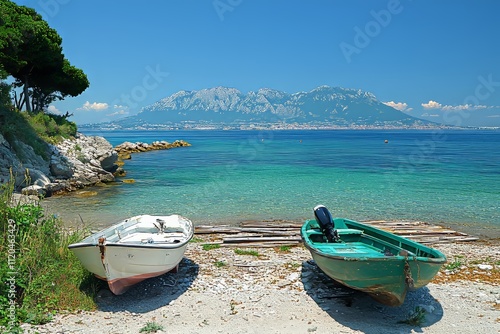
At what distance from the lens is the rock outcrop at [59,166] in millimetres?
20594

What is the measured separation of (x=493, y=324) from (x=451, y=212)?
12.4 m

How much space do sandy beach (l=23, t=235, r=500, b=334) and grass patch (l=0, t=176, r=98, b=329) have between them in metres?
0.33

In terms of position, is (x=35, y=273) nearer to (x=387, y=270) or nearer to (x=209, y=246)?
(x=209, y=246)

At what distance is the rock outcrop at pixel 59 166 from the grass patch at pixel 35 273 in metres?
9.08

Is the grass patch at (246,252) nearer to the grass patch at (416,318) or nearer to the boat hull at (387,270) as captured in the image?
the boat hull at (387,270)

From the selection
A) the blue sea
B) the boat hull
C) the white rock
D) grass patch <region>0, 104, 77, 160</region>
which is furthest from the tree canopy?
the white rock

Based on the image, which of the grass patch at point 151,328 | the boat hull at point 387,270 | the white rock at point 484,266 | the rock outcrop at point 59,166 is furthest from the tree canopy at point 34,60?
the white rock at point 484,266

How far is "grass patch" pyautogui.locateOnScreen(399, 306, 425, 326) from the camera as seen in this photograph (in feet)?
23.8

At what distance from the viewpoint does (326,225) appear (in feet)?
33.9

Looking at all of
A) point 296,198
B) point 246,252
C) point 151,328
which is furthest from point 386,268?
point 296,198

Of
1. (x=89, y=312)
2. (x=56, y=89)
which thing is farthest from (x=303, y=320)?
(x=56, y=89)

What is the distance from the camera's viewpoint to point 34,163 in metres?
23.2

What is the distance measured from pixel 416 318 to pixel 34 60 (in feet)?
112

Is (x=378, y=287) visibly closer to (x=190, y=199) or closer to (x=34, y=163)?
(x=190, y=199)
